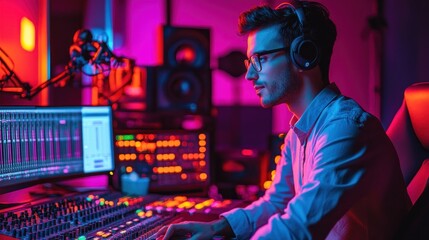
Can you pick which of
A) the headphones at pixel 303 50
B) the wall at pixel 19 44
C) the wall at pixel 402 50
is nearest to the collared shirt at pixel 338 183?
the headphones at pixel 303 50

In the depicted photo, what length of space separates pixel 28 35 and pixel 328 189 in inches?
61.5

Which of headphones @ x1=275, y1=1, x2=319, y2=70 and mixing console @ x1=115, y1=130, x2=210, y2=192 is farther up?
headphones @ x1=275, y1=1, x2=319, y2=70

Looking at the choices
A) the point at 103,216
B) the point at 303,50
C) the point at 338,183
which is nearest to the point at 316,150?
the point at 338,183

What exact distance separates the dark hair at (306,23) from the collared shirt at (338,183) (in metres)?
0.11

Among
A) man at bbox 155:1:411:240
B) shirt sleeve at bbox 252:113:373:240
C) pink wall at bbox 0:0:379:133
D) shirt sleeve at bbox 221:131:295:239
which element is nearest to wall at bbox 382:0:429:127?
pink wall at bbox 0:0:379:133

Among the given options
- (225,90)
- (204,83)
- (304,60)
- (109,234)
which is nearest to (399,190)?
(304,60)

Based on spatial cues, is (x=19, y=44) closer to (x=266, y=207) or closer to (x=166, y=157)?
(x=166, y=157)

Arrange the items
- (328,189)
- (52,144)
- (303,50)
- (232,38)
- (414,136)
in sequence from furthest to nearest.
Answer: (232,38)
(52,144)
(414,136)
(303,50)
(328,189)

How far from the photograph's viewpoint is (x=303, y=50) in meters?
1.27

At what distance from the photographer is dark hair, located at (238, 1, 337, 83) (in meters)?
1.31

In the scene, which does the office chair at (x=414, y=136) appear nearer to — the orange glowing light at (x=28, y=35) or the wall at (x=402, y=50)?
the wall at (x=402, y=50)

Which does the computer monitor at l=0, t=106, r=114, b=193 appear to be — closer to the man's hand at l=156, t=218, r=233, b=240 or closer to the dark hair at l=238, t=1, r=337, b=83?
the man's hand at l=156, t=218, r=233, b=240

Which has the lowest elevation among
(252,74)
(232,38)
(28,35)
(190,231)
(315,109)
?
(190,231)

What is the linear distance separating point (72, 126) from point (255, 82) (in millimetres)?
853
